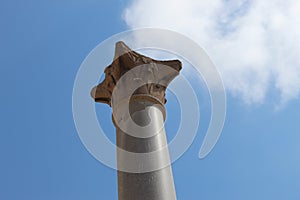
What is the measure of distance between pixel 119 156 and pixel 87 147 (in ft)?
2.58

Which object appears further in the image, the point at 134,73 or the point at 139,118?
the point at 134,73

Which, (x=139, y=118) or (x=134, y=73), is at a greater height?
(x=134, y=73)

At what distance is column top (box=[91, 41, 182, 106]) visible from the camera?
1008 centimetres

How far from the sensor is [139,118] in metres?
9.22

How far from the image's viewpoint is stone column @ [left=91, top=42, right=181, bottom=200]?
26.6ft

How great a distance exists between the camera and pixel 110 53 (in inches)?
429

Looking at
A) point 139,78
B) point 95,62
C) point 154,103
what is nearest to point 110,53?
point 95,62

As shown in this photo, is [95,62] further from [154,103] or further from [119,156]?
[119,156]

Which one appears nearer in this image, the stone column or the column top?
the stone column

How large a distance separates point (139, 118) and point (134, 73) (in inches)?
54.7

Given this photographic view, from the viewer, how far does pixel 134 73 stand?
10.1 m

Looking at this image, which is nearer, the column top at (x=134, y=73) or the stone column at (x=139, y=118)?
the stone column at (x=139, y=118)

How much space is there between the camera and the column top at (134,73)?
1008 centimetres

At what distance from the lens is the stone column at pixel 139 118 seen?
8.12 m
